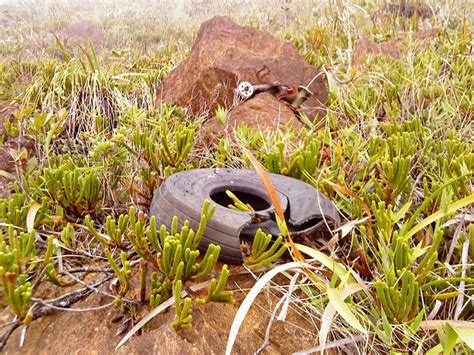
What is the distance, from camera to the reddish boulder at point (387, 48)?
582 cm

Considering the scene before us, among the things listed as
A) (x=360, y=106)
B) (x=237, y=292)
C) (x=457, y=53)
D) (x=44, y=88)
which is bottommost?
(x=44, y=88)

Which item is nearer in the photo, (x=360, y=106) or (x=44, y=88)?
(x=360, y=106)

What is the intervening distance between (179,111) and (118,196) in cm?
153

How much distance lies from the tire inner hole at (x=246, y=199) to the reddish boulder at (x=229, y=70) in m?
2.28

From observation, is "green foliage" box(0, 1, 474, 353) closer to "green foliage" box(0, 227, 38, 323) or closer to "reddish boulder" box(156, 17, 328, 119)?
"green foliage" box(0, 227, 38, 323)

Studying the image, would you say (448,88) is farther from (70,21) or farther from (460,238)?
(70,21)

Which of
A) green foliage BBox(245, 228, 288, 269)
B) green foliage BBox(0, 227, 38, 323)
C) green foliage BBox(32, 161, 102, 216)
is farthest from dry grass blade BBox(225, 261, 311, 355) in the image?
green foliage BBox(32, 161, 102, 216)

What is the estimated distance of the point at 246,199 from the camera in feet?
8.98

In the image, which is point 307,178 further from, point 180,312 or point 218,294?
point 180,312

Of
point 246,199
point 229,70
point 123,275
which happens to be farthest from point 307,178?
point 229,70

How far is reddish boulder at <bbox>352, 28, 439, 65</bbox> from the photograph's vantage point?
5824mm

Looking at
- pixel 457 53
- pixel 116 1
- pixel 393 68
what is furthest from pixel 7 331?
pixel 116 1

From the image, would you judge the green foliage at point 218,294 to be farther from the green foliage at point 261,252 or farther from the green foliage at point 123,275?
the green foliage at point 123,275

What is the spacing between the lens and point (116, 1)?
17469 millimetres
